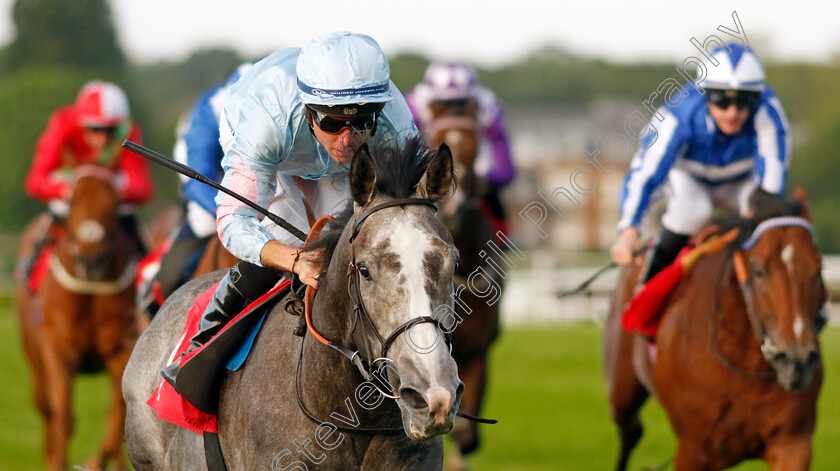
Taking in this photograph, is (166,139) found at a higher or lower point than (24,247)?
lower

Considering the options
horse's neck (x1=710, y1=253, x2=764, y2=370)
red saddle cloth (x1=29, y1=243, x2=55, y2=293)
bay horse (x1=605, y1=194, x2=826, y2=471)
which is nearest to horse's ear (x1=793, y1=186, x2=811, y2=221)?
bay horse (x1=605, y1=194, x2=826, y2=471)

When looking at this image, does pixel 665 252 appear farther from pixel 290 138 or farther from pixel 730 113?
pixel 290 138

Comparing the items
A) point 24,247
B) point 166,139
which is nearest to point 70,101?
point 166,139

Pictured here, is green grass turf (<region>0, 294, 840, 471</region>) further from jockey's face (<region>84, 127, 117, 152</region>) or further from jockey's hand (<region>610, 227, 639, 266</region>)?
jockey's hand (<region>610, 227, 639, 266</region>)

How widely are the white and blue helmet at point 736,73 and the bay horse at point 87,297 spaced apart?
4742 mm

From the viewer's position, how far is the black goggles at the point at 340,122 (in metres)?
3.86

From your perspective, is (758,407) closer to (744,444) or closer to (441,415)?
(744,444)

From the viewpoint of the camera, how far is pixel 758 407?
231 inches

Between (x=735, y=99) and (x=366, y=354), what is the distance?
3822 millimetres

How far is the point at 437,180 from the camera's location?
3.45 m

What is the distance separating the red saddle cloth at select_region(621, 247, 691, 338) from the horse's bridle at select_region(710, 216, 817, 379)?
21.2 inches

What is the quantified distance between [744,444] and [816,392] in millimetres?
479

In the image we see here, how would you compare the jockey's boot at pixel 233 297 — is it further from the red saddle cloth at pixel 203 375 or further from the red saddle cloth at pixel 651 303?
the red saddle cloth at pixel 651 303

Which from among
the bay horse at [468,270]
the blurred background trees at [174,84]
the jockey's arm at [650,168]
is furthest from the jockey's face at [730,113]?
the blurred background trees at [174,84]
